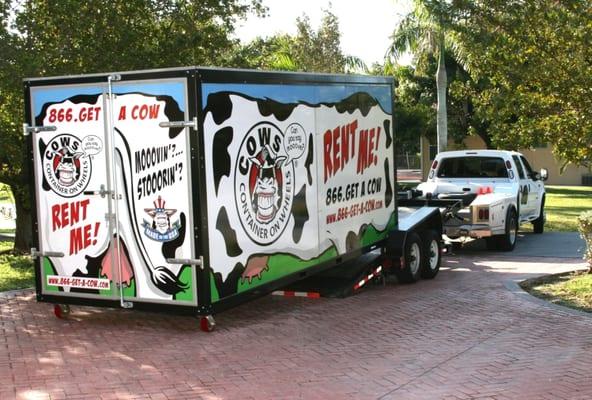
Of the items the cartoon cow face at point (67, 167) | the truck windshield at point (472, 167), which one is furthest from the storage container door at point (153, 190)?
the truck windshield at point (472, 167)

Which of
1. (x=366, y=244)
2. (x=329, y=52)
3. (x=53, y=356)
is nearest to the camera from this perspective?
(x=53, y=356)

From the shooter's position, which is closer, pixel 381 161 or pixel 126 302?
pixel 126 302

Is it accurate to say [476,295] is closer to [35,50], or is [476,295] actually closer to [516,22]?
[516,22]

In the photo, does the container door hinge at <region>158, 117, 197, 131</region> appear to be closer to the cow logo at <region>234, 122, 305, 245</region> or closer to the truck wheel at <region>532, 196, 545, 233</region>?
the cow logo at <region>234, 122, 305, 245</region>

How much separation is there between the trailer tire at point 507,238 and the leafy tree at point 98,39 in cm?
613

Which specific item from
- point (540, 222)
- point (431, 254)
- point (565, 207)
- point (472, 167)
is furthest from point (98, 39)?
point (565, 207)

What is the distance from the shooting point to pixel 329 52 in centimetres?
3022

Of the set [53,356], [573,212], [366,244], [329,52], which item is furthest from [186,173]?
[329,52]

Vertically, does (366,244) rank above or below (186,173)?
below

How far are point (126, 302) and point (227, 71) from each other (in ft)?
8.73

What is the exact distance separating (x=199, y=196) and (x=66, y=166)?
5.57 feet

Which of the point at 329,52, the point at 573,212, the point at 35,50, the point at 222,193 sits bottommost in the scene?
the point at 573,212

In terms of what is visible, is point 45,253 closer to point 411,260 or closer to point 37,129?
point 37,129

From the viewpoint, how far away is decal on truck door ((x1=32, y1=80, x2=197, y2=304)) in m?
7.67
